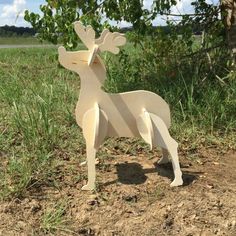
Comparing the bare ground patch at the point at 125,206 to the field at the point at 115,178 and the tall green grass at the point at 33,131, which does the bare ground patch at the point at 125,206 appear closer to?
the field at the point at 115,178

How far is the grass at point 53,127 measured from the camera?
11.1ft

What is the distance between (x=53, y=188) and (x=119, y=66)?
280 cm

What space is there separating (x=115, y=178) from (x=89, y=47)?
0.91m

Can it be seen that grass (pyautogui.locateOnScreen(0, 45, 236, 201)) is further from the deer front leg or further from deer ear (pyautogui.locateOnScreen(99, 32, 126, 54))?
deer ear (pyautogui.locateOnScreen(99, 32, 126, 54))

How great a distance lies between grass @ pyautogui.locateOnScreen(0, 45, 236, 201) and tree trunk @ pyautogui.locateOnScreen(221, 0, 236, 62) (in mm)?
433

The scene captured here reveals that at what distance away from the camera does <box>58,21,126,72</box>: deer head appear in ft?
10.5

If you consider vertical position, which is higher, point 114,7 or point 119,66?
point 114,7

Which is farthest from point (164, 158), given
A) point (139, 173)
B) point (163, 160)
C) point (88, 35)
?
point (88, 35)

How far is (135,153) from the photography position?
396cm

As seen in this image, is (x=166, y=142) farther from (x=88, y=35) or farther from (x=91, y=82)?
(x=88, y=35)

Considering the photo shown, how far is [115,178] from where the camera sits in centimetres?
346

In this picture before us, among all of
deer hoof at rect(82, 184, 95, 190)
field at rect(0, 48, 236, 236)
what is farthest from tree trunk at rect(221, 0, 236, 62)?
→ deer hoof at rect(82, 184, 95, 190)

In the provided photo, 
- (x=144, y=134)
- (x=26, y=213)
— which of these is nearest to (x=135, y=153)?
(x=144, y=134)

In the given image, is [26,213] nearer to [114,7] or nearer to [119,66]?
[114,7]
